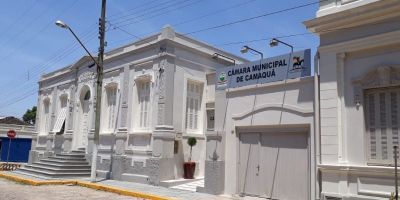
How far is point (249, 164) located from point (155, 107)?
5853 millimetres

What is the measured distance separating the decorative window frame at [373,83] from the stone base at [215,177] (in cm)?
476

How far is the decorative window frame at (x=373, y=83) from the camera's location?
8.91 meters

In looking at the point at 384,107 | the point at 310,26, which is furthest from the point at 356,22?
the point at 384,107

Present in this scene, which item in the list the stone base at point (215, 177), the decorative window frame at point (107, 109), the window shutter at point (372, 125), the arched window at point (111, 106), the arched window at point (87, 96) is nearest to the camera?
the window shutter at point (372, 125)

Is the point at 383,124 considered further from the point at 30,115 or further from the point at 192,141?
the point at 30,115

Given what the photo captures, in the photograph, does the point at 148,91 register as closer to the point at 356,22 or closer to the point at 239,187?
the point at 239,187

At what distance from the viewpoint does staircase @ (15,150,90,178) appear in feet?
60.8

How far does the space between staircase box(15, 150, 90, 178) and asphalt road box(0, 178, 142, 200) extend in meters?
2.74

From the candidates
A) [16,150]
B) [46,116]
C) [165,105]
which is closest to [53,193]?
[165,105]

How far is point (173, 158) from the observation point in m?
16.0

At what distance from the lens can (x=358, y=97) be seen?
31.0 ft

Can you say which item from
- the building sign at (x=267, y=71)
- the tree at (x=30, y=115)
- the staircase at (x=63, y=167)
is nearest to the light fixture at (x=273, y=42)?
the building sign at (x=267, y=71)

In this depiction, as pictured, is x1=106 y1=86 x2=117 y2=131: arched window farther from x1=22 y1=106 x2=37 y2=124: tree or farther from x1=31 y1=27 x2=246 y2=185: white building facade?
x1=22 y1=106 x2=37 y2=124: tree

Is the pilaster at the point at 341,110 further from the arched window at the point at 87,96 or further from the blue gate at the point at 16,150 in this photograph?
the blue gate at the point at 16,150
